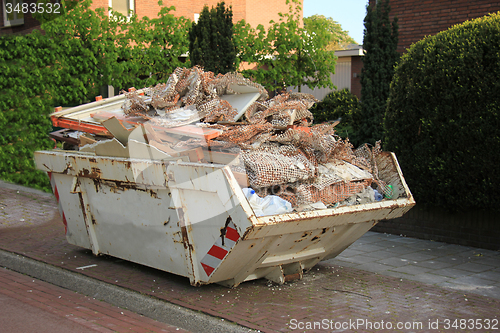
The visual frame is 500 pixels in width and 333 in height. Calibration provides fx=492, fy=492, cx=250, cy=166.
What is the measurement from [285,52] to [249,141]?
7.63 m

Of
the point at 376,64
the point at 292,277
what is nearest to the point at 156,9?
the point at 376,64

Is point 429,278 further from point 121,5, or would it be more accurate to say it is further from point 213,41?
point 121,5

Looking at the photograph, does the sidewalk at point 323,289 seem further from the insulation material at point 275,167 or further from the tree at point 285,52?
the tree at point 285,52

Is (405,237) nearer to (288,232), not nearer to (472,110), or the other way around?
(472,110)

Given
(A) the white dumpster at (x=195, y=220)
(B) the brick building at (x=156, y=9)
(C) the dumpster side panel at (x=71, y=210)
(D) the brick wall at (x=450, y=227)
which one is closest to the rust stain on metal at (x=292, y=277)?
(A) the white dumpster at (x=195, y=220)

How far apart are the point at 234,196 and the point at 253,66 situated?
9.76 metres

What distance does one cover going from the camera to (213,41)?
933 centimetres

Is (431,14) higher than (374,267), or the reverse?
(431,14)

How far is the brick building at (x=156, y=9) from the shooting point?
1314cm

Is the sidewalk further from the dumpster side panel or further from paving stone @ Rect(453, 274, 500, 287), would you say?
the dumpster side panel

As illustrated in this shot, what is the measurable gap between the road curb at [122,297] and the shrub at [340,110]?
6474mm

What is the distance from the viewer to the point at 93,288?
455 centimetres

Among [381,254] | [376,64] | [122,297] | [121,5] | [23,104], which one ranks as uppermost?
[121,5]

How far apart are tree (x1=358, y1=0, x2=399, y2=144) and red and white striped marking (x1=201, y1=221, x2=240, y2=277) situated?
589 cm
